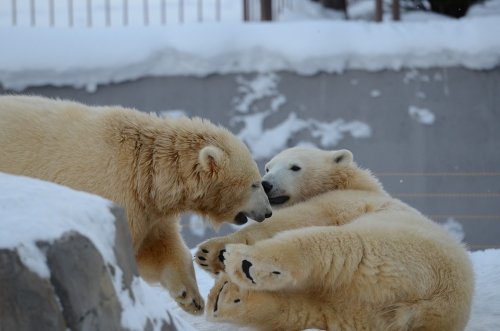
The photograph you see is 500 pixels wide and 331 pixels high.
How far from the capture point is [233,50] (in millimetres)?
9695

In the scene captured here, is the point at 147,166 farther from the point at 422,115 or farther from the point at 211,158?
the point at 422,115

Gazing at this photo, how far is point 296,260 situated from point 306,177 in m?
1.86

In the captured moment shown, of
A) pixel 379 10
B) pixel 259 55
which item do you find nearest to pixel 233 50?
pixel 259 55

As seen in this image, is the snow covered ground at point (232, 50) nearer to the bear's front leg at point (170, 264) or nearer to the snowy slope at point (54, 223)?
the bear's front leg at point (170, 264)

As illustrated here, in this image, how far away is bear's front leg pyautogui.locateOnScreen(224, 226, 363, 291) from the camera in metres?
3.40

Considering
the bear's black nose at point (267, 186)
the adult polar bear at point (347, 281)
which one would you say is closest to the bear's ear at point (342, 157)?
the bear's black nose at point (267, 186)

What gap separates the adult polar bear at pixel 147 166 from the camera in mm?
4168

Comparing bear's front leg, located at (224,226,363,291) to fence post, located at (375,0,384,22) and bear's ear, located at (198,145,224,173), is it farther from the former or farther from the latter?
fence post, located at (375,0,384,22)

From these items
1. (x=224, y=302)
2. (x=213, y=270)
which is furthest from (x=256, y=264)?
(x=213, y=270)

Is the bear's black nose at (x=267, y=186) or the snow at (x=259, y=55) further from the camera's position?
the snow at (x=259, y=55)

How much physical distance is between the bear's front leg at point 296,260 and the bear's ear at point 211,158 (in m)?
0.89

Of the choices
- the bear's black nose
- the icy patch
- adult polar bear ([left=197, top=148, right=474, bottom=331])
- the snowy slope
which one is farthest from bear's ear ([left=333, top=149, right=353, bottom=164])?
the icy patch

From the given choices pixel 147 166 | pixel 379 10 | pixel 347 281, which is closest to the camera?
pixel 347 281

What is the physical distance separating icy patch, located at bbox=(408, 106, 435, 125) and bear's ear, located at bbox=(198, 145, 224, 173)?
532 cm
